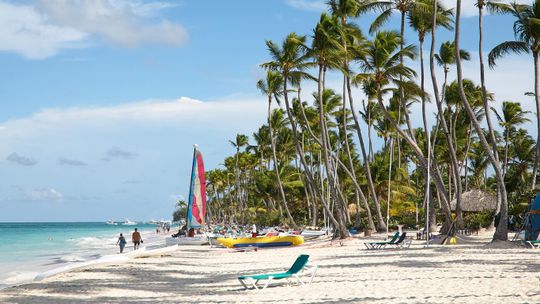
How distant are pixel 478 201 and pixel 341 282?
87.4 ft

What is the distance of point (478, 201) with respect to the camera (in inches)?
1517

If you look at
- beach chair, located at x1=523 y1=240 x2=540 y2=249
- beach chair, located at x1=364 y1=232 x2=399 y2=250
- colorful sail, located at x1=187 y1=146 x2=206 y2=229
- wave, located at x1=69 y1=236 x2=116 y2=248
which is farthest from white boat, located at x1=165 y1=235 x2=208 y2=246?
beach chair, located at x1=523 y1=240 x2=540 y2=249

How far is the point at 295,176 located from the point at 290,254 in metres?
46.6

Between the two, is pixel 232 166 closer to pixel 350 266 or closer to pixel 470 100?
pixel 470 100

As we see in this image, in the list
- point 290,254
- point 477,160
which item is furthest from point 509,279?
point 477,160

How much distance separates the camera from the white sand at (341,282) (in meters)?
11.8

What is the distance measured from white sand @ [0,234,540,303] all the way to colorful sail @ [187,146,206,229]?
1027 cm

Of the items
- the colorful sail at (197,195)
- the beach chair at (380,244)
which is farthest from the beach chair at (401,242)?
the colorful sail at (197,195)

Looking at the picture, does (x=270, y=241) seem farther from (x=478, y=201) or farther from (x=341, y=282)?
(x=341, y=282)

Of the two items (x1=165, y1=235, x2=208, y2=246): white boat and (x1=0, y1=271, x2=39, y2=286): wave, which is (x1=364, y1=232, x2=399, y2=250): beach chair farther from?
(x1=165, y1=235, x2=208, y2=246): white boat

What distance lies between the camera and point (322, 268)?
58.3ft

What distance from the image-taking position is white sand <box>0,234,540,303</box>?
11812 mm

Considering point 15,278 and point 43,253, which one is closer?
point 15,278

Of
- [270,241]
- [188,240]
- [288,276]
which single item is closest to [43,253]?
[188,240]
